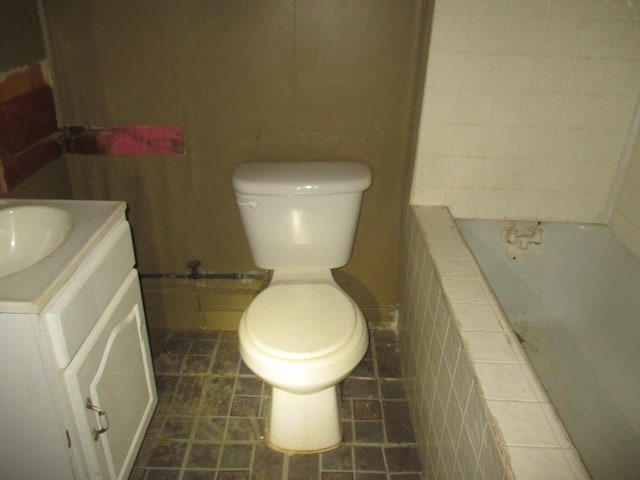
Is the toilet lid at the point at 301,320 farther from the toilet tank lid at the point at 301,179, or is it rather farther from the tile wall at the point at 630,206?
the tile wall at the point at 630,206

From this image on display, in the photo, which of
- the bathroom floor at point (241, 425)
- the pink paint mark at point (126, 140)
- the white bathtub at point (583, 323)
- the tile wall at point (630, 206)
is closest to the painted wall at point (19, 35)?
the pink paint mark at point (126, 140)

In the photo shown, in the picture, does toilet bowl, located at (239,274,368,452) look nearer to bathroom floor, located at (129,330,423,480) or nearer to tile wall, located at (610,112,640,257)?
bathroom floor, located at (129,330,423,480)

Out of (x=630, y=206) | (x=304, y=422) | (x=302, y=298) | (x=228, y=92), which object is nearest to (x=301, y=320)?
(x=302, y=298)

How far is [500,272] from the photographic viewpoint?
5.85 feet

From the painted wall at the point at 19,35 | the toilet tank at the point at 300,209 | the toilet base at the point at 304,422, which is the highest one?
the painted wall at the point at 19,35

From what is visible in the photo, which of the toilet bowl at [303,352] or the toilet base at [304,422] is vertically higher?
the toilet bowl at [303,352]

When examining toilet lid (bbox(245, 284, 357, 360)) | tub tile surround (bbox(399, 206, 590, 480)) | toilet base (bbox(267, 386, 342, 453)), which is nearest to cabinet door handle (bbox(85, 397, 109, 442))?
toilet lid (bbox(245, 284, 357, 360))

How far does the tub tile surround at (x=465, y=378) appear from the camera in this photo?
0.83 m

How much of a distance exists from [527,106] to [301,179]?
2.52ft

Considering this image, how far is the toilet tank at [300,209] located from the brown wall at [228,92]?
144 mm

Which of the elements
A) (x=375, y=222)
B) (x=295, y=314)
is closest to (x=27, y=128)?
(x=295, y=314)

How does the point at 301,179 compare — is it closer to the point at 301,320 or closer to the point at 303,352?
the point at 301,320

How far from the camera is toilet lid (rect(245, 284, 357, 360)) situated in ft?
4.32

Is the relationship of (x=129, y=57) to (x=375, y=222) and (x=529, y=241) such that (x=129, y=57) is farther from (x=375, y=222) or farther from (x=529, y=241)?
(x=529, y=241)
